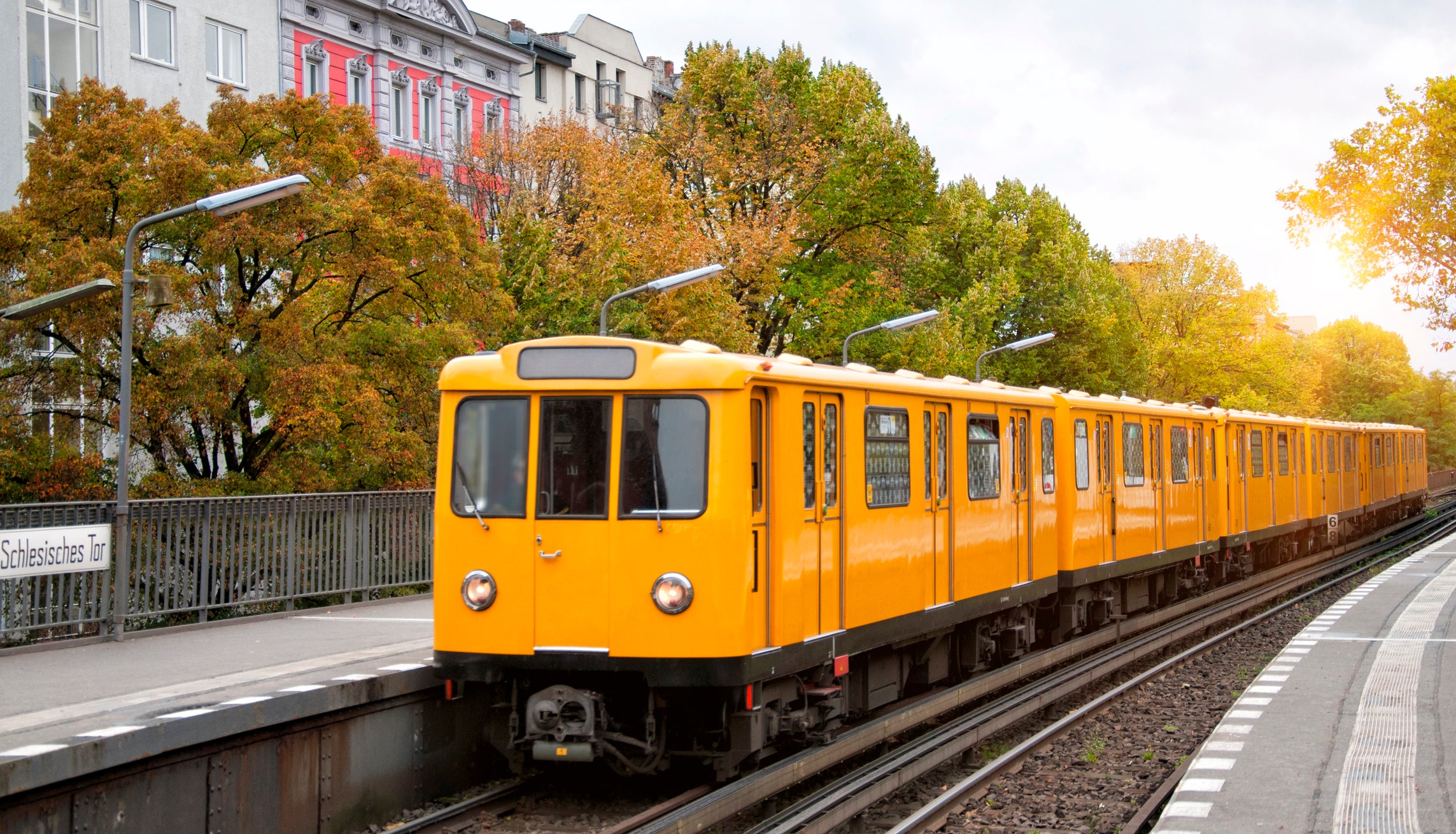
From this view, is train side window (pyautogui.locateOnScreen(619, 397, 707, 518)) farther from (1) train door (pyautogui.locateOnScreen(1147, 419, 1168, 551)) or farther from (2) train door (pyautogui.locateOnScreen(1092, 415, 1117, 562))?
(1) train door (pyautogui.locateOnScreen(1147, 419, 1168, 551))

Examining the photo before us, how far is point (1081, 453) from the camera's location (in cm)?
1641

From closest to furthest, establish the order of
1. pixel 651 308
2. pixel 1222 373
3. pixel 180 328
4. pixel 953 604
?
pixel 953 604
pixel 180 328
pixel 651 308
pixel 1222 373

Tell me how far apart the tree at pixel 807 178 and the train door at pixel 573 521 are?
1023 inches

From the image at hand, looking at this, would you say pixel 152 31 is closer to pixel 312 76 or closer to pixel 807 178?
pixel 312 76

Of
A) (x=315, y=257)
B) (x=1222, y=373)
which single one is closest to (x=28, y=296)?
(x=315, y=257)

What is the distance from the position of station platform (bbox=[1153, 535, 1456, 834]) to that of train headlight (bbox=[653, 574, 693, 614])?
10.1 feet

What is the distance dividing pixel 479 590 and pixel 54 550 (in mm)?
5711

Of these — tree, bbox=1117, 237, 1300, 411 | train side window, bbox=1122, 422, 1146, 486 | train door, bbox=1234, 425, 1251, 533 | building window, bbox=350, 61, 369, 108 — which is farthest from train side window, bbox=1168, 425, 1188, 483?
tree, bbox=1117, 237, 1300, 411

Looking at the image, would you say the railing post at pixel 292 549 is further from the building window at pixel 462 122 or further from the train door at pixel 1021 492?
the building window at pixel 462 122

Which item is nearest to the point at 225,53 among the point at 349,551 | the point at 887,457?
the point at 349,551

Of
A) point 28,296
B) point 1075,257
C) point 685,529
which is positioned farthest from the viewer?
point 1075,257

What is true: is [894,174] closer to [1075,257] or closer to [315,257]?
[1075,257]

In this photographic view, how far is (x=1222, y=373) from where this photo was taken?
63469 mm

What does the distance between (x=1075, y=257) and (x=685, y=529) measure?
43.6 m
